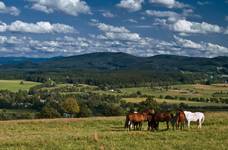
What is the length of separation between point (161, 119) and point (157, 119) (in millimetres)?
425

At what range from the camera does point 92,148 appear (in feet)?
80.0

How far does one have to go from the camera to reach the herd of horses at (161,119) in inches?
1324

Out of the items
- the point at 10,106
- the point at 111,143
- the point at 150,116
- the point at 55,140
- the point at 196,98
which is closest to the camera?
the point at 111,143

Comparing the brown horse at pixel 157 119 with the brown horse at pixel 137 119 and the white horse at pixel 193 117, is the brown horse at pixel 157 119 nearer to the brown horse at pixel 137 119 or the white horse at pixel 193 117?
the brown horse at pixel 137 119

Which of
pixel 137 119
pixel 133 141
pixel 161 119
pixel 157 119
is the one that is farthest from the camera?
pixel 137 119

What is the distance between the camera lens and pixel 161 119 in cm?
3397

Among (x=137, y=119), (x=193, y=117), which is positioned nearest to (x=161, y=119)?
(x=137, y=119)

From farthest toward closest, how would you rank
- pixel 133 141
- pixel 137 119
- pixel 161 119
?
pixel 137 119 < pixel 161 119 < pixel 133 141

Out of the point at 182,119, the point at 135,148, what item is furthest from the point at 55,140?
the point at 182,119

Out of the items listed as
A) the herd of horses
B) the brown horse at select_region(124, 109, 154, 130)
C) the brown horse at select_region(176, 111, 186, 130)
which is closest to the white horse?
the herd of horses

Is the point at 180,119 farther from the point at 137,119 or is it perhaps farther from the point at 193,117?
the point at 137,119

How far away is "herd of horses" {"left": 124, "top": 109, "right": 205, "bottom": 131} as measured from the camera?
1324 inches

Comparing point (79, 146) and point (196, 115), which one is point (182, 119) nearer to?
point (196, 115)

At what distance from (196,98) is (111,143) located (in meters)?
129
